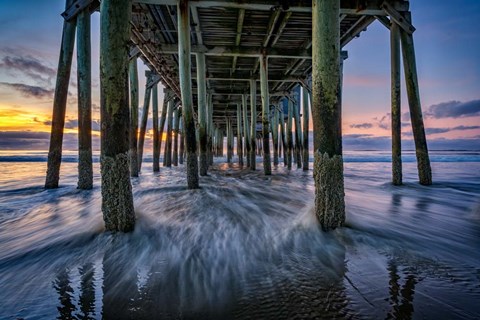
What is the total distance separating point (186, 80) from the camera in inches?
235

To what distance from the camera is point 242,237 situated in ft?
9.27

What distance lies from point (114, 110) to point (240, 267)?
2.05 m

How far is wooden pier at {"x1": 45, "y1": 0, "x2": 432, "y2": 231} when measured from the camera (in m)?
2.74

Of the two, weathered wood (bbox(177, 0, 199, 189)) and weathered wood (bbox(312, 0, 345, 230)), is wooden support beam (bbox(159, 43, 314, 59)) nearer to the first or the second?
weathered wood (bbox(177, 0, 199, 189))

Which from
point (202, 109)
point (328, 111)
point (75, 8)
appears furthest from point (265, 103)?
point (328, 111)

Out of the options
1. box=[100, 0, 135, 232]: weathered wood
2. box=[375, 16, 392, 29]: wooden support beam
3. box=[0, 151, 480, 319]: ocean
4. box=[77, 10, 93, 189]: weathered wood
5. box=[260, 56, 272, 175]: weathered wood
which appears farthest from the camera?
box=[260, 56, 272, 175]: weathered wood

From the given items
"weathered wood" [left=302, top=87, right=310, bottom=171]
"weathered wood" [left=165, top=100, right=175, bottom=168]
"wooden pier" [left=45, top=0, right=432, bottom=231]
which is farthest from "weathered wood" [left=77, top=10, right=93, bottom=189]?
"weathered wood" [left=165, top=100, right=175, bottom=168]

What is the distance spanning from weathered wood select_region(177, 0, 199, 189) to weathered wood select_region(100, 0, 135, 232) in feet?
10.4

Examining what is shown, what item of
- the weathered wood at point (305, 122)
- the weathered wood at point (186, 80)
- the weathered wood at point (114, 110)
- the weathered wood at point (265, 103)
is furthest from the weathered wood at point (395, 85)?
the weathered wood at point (114, 110)

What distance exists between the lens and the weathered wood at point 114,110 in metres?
2.68

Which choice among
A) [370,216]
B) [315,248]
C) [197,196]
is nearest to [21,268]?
[315,248]

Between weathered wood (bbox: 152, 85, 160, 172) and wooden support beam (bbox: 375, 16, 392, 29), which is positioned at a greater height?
wooden support beam (bbox: 375, 16, 392, 29)

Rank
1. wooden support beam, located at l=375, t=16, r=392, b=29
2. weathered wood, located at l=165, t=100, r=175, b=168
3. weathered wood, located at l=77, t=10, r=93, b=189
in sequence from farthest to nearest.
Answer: weathered wood, located at l=165, t=100, r=175, b=168 → wooden support beam, located at l=375, t=16, r=392, b=29 → weathered wood, located at l=77, t=10, r=93, b=189

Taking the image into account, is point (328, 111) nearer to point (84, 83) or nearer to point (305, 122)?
point (84, 83)
